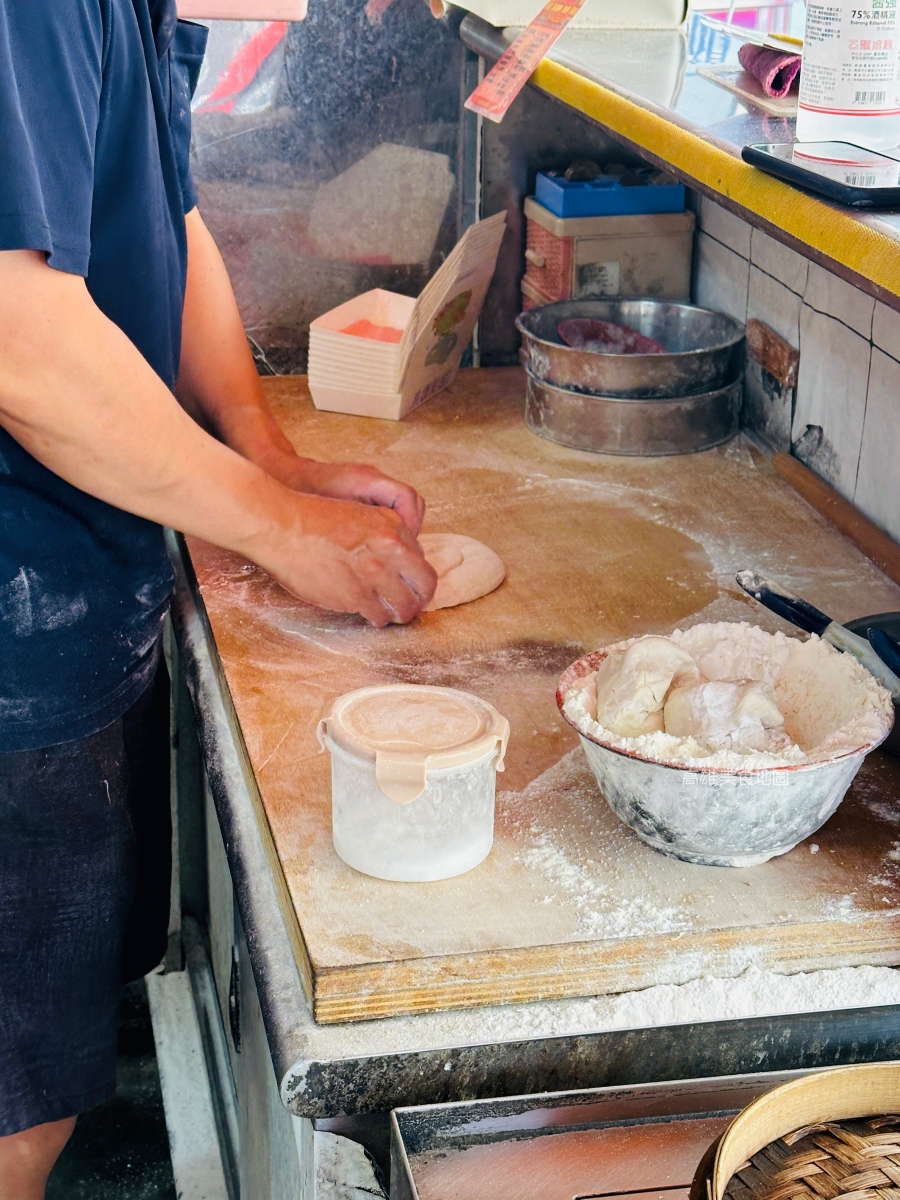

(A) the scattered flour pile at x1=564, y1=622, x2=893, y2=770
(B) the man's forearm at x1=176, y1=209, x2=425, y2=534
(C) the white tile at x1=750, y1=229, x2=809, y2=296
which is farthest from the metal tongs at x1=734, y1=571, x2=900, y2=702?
(C) the white tile at x1=750, y1=229, x2=809, y2=296

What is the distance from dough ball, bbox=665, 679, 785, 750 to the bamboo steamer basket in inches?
12.4

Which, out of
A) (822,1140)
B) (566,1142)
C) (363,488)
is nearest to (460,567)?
(363,488)

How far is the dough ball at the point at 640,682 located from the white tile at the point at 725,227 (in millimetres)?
1318

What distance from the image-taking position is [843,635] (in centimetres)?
126

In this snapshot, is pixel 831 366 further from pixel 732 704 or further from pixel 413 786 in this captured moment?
pixel 413 786

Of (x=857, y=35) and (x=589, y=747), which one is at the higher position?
(x=857, y=35)

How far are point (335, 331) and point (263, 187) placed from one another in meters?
0.37

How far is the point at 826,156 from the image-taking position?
1223mm

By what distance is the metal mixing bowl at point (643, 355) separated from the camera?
2.10 metres

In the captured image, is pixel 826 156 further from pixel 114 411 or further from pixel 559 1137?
pixel 559 1137

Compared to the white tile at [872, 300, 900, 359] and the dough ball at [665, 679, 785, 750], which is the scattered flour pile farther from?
the white tile at [872, 300, 900, 359]

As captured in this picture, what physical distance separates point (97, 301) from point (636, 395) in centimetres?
100

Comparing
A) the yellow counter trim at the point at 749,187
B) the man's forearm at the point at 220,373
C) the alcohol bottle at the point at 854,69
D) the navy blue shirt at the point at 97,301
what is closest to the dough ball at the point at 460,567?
the man's forearm at the point at 220,373

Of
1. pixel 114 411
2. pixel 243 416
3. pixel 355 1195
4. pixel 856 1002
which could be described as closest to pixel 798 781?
pixel 856 1002
